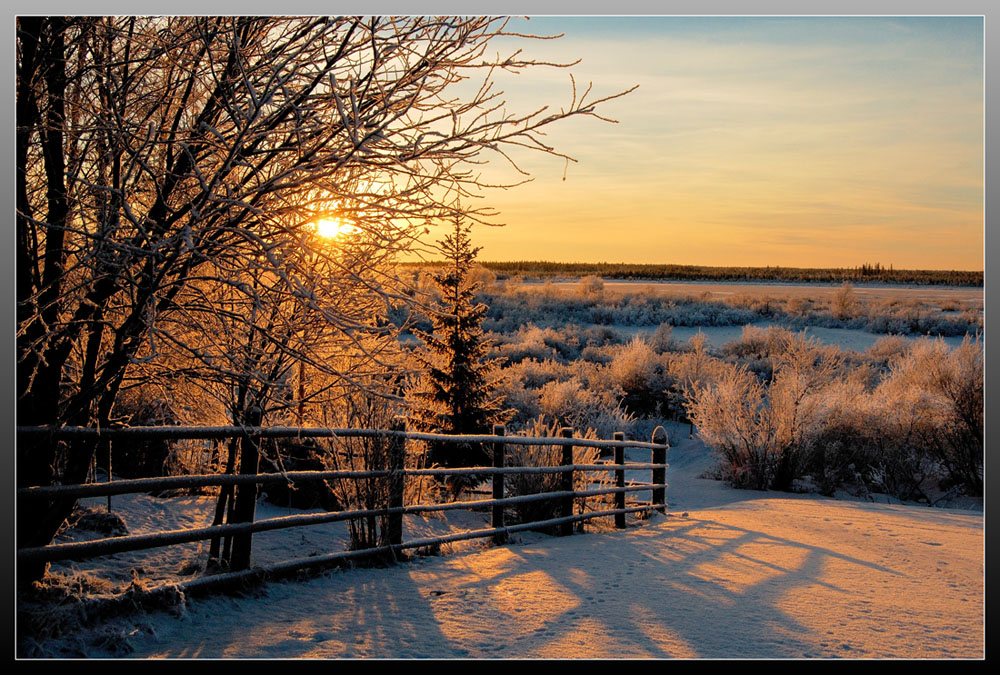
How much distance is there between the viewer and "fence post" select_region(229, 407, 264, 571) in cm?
608

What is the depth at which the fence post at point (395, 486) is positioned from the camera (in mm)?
7188

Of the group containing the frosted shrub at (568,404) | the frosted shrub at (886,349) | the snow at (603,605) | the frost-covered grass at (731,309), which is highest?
the frost-covered grass at (731,309)

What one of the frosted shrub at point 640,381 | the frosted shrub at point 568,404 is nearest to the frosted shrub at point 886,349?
the frosted shrub at point 640,381

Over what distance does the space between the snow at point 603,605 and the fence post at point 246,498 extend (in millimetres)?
431

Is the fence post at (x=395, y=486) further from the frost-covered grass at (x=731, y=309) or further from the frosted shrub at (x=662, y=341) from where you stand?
the frost-covered grass at (x=731, y=309)

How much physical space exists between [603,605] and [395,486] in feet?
7.39

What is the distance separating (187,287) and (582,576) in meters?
3.85

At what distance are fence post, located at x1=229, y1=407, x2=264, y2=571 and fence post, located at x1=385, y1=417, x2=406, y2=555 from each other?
127 centimetres

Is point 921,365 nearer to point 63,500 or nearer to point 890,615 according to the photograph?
point 890,615

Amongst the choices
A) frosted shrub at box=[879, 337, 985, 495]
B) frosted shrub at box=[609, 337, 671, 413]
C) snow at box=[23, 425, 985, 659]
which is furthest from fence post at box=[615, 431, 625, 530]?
frosted shrub at box=[609, 337, 671, 413]

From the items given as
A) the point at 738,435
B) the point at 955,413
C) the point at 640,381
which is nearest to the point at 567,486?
the point at 738,435

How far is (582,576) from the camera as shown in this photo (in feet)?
22.5

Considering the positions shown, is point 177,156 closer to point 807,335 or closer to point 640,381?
point 640,381

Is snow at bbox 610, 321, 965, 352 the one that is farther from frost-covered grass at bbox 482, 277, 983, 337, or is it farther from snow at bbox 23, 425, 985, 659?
snow at bbox 23, 425, 985, 659
